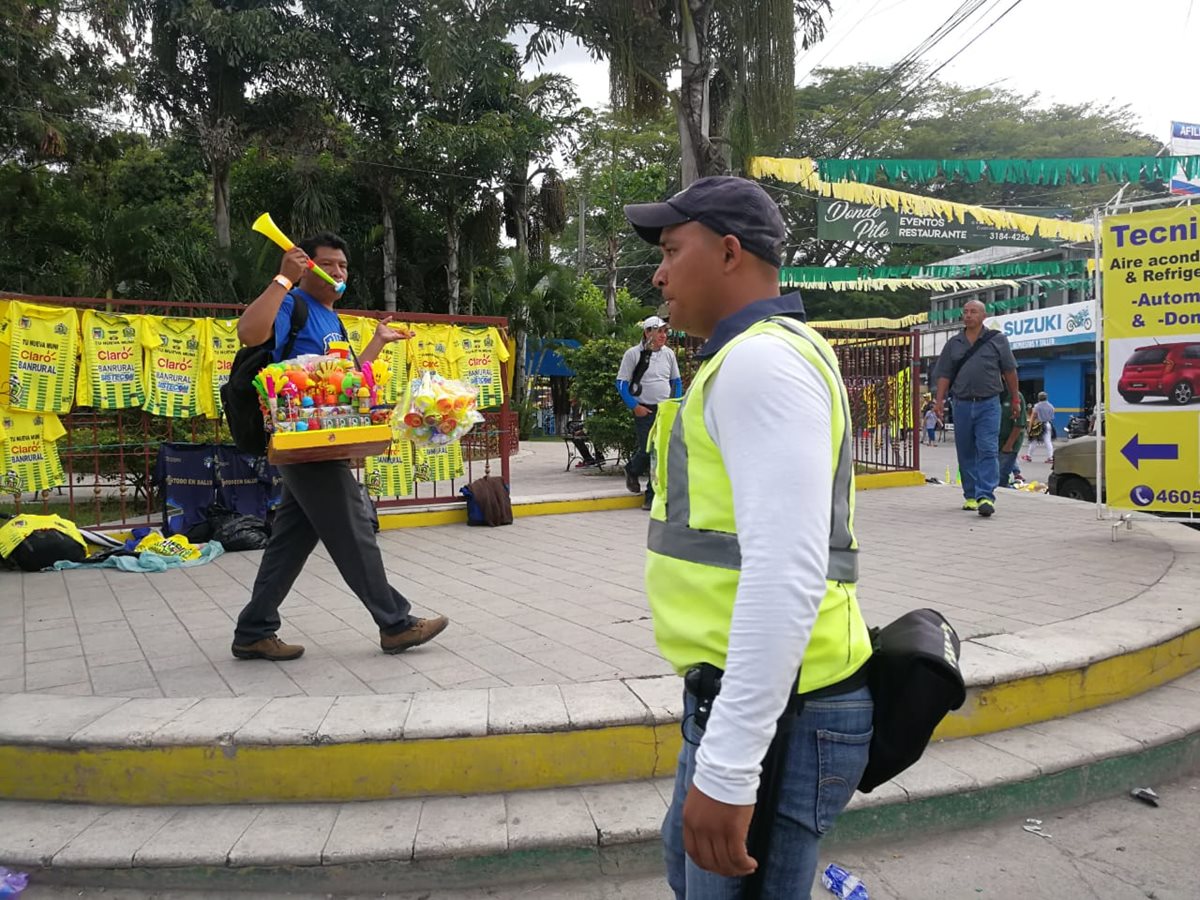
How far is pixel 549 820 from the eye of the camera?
2.69m

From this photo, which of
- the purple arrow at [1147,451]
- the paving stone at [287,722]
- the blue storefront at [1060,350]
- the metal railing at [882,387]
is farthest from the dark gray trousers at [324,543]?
the blue storefront at [1060,350]

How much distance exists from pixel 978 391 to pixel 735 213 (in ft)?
23.0

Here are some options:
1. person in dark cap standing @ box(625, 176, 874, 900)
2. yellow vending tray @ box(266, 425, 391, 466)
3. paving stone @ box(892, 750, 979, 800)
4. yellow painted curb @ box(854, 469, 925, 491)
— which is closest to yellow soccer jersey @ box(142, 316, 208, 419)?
yellow vending tray @ box(266, 425, 391, 466)

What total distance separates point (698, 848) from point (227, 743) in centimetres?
219

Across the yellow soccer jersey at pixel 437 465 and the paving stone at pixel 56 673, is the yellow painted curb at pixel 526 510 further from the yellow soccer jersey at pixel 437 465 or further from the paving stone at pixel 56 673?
the paving stone at pixel 56 673

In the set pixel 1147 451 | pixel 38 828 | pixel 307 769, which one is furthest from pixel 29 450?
pixel 1147 451

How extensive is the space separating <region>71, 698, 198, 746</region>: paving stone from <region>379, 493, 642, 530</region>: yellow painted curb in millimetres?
4475

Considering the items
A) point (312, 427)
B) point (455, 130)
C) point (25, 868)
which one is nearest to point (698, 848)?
point (25, 868)

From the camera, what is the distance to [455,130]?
63.2ft

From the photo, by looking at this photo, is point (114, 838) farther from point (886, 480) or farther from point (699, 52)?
point (699, 52)

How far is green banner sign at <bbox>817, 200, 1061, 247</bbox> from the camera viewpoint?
17.1 meters

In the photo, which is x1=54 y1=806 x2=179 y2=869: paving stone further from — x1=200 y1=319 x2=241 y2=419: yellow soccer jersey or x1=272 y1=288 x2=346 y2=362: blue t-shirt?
x1=200 y1=319 x2=241 y2=419: yellow soccer jersey

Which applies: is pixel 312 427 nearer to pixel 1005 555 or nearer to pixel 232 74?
pixel 1005 555

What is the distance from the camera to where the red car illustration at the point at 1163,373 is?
6.21 metres
